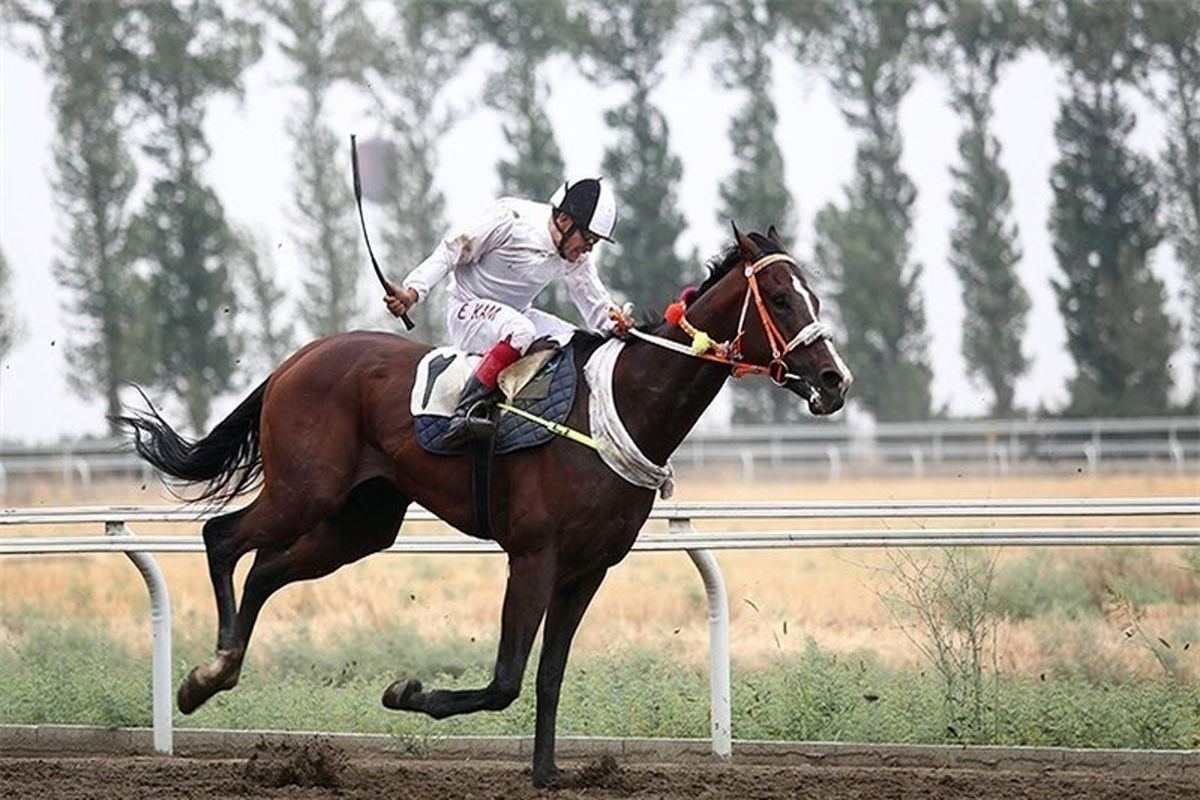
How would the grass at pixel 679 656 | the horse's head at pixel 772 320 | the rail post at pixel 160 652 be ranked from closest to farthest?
1. the horse's head at pixel 772 320
2. the grass at pixel 679 656
3. the rail post at pixel 160 652

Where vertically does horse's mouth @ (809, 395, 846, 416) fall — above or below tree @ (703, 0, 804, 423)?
below

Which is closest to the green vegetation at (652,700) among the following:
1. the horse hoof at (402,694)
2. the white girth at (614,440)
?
the horse hoof at (402,694)

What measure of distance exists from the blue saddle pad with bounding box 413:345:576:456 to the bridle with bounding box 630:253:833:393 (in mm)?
446

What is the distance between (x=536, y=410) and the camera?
829cm

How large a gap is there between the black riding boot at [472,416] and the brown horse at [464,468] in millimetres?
123

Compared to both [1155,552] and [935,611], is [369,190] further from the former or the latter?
[935,611]

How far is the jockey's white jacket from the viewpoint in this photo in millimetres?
8594

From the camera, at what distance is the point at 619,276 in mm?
41000

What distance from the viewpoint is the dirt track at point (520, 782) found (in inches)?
313

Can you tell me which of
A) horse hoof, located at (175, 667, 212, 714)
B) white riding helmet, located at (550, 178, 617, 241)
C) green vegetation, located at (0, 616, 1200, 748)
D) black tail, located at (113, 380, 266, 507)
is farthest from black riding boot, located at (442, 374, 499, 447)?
green vegetation, located at (0, 616, 1200, 748)

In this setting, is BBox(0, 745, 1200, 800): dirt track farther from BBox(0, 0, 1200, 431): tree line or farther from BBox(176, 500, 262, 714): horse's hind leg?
BBox(0, 0, 1200, 431): tree line

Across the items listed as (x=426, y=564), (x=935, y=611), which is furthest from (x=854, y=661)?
(x=426, y=564)

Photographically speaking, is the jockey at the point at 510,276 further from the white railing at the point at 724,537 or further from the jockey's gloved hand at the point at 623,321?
the white railing at the point at 724,537

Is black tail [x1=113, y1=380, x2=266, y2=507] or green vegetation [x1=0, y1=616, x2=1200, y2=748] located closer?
green vegetation [x1=0, y1=616, x2=1200, y2=748]
